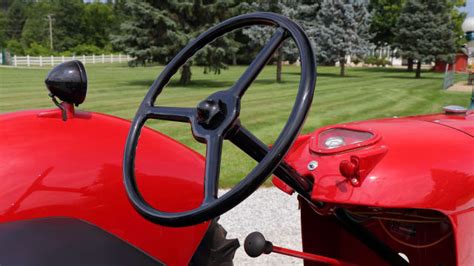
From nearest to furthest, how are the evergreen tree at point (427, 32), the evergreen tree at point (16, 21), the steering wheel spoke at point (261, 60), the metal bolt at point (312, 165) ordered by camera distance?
1. the steering wheel spoke at point (261, 60)
2. the metal bolt at point (312, 165)
3. the evergreen tree at point (427, 32)
4. the evergreen tree at point (16, 21)

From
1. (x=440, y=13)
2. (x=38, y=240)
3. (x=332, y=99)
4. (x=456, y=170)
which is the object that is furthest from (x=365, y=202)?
(x=440, y=13)

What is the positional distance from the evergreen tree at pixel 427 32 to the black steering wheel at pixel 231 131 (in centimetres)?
2733

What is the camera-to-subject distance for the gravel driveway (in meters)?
3.43

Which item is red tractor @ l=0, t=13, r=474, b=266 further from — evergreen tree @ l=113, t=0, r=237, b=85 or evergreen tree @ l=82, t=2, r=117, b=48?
evergreen tree @ l=82, t=2, r=117, b=48

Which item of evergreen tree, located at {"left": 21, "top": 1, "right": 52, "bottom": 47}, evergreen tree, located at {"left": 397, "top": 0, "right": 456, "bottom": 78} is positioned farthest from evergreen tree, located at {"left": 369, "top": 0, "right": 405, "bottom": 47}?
evergreen tree, located at {"left": 21, "top": 1, "right": 52, "bottom": 47}

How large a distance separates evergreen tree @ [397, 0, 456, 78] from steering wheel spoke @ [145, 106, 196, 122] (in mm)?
27324

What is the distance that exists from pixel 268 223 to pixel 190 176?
2.47m

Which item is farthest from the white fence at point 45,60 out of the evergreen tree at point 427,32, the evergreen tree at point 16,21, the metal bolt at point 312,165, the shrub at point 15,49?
the metal bolt at point 312,165

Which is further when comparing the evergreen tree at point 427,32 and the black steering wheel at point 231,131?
the evergreen tree at point 427,32

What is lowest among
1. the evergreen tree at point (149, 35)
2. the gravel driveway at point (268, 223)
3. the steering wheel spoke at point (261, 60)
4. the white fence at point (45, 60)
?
the gravel driveway at point (268, 223)

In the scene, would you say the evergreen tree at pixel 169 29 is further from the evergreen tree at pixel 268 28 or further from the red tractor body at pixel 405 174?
the red tractor body at pixel 405 174

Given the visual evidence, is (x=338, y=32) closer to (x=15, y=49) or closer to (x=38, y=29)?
(x=15, y=49)

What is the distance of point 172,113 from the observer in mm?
1591

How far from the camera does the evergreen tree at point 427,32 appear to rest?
88.3 feet
